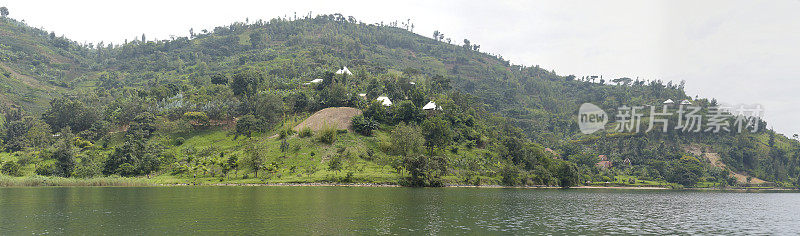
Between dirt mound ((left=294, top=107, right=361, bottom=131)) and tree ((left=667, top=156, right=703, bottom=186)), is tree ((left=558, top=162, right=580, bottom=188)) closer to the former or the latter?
tree ((left=667, top=156, right=703, bottom=186))

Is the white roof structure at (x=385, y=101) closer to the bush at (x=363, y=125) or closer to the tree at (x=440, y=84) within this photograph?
the bush at (x=363, y=125)

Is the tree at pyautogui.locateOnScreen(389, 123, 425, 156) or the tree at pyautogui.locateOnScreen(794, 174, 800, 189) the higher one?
the tree at pyautogui.locateOnScreen(389, 123, 425, 156)

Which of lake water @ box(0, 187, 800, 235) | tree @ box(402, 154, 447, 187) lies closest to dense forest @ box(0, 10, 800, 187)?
tree @ box(402, 154, 447, 187)

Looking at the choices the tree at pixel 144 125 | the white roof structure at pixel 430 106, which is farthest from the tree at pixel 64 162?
the white roof structure at pixel 430 106

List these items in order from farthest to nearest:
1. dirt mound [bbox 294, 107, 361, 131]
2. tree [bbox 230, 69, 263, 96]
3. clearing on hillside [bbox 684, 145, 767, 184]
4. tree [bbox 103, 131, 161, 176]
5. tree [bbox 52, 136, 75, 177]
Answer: clearing on hillside [bbox 684, 145, 767, 184], tree [bbox 230, 69, 263, 96], dirt mound [bbox 294, 107, 361, 131], tree [bbox 103, 131, 161, 176], tree [bbox 52, 136, 75, 177]

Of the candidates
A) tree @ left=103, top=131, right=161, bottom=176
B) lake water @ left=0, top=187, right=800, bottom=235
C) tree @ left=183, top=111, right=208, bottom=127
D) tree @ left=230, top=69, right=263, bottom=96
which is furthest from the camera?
tree @ left=230, top=69, right=263, bottom=96

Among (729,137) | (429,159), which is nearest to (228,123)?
(429,159)

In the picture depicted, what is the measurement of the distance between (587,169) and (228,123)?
118 metres

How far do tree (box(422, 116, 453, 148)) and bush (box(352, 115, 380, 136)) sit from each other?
50.9ft

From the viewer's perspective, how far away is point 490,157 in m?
121

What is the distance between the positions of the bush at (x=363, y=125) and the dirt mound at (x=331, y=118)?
3.27 m

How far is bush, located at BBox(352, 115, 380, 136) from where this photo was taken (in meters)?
122

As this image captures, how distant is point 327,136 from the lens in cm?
11325

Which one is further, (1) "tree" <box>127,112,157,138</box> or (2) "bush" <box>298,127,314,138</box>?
(1) "tree" <box>127,112,157,138</box>
